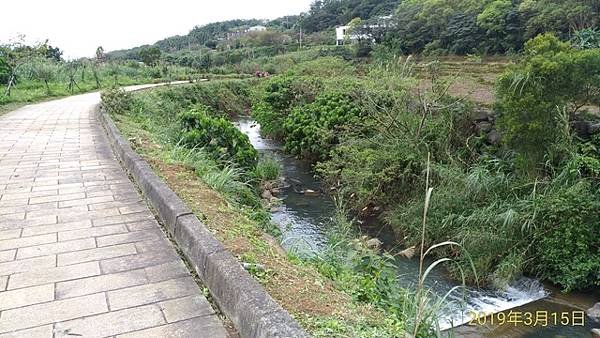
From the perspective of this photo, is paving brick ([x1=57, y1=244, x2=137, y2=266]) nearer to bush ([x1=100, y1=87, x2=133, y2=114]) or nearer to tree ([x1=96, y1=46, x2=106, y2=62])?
bush ([x1=100, y1=87, x2=133, y2=114])

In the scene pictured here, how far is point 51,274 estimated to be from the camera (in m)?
3.57

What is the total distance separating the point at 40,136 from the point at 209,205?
7.49 m

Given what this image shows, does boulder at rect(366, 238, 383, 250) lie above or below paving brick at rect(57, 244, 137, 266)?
below

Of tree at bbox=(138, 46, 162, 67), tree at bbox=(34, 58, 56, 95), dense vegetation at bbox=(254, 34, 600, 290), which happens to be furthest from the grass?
tree at bbox=(138, 46, 162, 67)

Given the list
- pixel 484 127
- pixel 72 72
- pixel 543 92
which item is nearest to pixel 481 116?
pixel 484 127

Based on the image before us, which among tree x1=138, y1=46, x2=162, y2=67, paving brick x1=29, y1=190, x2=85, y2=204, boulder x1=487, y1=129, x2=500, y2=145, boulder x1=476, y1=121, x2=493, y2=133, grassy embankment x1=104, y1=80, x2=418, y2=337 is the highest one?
tree x1=138, y1=46, x2=162, y2=67

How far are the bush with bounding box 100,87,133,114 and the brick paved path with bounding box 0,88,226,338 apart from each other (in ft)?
21.4

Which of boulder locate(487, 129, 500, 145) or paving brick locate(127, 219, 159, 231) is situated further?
boulder locate(487, 129, 500, 145)

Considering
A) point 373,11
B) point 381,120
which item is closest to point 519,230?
point 381,120

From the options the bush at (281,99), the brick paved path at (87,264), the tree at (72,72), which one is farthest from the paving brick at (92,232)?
the tree at (72,72)

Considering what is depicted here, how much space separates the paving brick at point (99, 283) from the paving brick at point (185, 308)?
0.42m

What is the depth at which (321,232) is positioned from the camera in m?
9.64

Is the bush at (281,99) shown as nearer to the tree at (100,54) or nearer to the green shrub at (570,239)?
the green shrub at (570,239)

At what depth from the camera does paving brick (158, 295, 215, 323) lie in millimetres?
2961
